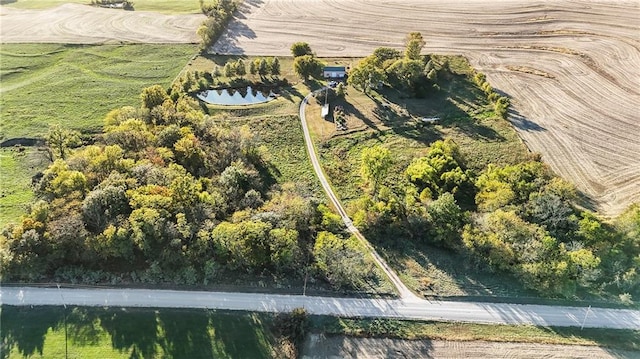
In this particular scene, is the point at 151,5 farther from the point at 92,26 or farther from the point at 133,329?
the point at 133,329

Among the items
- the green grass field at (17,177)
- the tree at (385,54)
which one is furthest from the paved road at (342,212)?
the green grass field at (17,177)

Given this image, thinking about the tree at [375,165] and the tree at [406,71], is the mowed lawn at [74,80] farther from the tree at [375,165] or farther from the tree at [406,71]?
the tree at [375,165]

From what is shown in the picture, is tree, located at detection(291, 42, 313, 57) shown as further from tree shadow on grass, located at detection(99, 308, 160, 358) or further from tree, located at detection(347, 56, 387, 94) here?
tree shadow on grass, located at detection(99, 308, 160, 358)

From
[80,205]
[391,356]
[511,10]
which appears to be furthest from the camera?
[511,10]

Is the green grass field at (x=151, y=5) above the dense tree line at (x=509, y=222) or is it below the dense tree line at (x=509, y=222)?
above

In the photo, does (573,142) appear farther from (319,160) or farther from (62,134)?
(62,134)

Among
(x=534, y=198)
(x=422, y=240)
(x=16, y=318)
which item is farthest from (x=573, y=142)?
(x=16, y=318)

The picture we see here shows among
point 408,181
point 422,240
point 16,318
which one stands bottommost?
point 16,318
